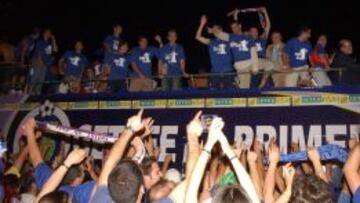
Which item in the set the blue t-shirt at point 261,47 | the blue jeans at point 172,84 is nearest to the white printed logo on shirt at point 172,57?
the blue jeans at point 172,84

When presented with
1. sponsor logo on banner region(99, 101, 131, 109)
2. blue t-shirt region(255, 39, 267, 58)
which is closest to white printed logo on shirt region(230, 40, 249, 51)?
blue t-shirt region(255, 39, 267, 58)

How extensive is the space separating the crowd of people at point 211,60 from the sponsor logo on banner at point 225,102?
344mm

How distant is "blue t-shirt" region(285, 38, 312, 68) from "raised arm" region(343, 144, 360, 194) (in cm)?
713

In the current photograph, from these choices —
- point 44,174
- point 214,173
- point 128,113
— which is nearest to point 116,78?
point 128,113

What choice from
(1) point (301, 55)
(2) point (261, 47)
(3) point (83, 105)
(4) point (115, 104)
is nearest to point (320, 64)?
(1) point (301, 55)

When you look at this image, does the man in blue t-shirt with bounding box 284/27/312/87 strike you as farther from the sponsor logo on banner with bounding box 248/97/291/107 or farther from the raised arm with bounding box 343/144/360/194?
the raised arm with bounding box 343/144/360/194

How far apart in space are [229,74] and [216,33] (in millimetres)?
1094

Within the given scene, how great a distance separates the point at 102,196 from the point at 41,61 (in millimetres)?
10278

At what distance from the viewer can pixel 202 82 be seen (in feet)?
39.0

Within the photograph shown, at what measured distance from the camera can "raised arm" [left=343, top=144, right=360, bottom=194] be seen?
13.5 feet

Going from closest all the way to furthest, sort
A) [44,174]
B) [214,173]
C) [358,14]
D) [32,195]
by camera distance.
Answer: [44,174] < [32,195] < [214,173] < [358,14]

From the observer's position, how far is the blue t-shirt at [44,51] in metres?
14.0

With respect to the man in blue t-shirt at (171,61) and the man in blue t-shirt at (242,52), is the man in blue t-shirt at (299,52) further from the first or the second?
the man in blue t-shirt at (171,61)

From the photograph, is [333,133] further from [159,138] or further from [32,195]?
[32,195]
